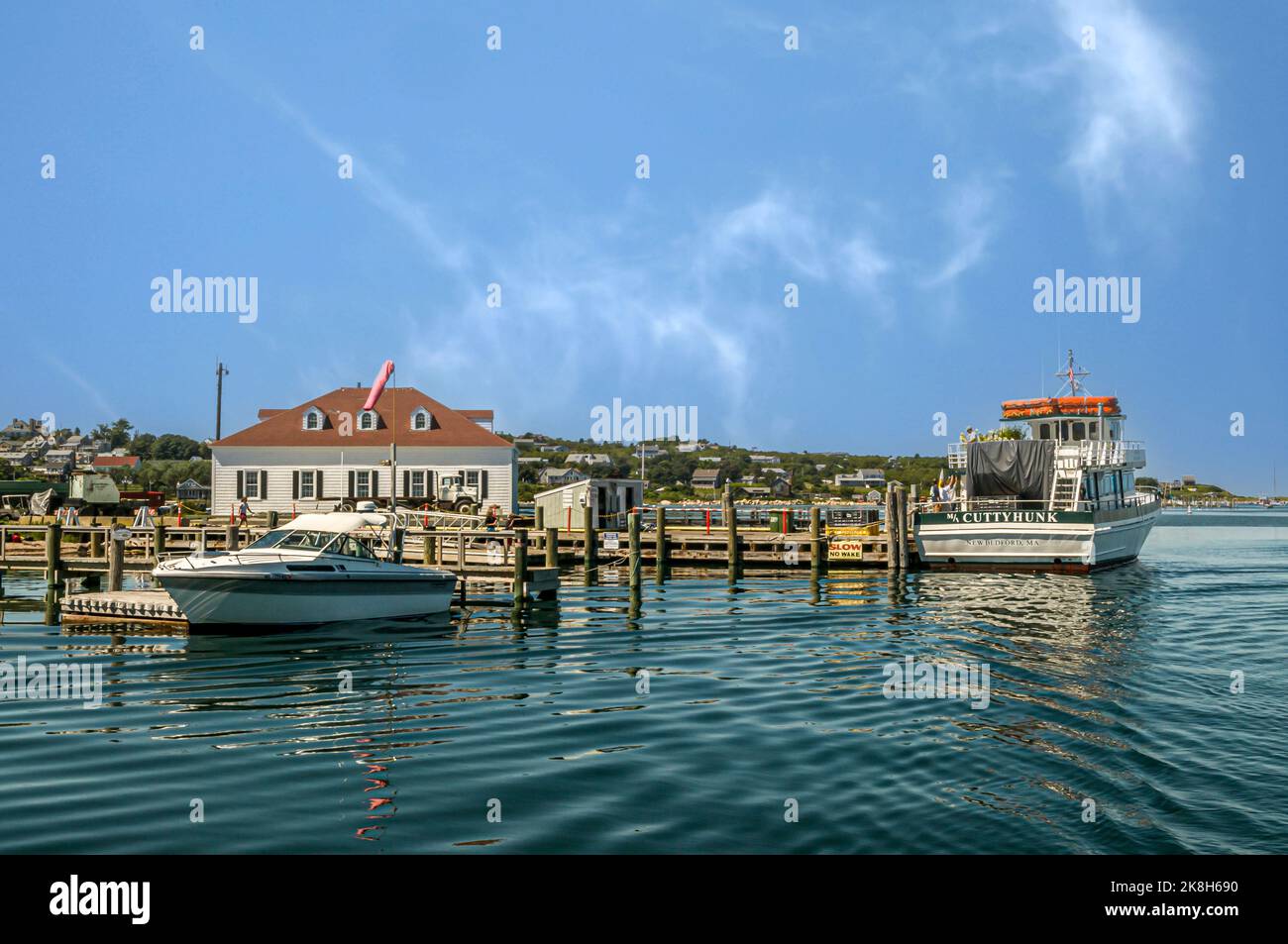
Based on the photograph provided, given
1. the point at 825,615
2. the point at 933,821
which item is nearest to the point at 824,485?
the point at 825,615

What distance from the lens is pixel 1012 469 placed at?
134 feet

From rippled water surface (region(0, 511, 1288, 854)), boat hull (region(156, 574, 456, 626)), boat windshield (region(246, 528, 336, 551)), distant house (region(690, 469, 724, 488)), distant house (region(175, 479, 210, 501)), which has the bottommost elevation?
rippled water surface (region(0, 511, 1288, 854))

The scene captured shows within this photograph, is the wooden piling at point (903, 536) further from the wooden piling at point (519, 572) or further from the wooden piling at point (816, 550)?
the wooden piling at point (519, 572)

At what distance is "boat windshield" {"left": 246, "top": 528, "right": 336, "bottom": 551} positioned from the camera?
22484mm

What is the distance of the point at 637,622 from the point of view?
24.3 metres

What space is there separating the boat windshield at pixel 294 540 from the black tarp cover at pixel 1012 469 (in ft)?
93.3

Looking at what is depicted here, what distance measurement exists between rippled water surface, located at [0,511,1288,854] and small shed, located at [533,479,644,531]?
21530 mm

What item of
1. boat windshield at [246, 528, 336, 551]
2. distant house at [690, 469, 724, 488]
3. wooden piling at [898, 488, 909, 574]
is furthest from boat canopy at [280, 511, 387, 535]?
distant house at [690, 469, 724, 488]

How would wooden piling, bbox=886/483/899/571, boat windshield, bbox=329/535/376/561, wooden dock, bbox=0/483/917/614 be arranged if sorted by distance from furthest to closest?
wooden piling, bbox=886/483/899/571
wooden dock, bbox=0/483/917/614
boat windshield, bbox=329/535/376/561

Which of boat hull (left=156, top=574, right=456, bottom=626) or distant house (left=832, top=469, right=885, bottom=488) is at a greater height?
distant house (left=832, top=469, right=885, bottom=488)

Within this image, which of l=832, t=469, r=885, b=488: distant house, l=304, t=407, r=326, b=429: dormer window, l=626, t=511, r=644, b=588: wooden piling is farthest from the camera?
l=832, t=469, r=885, b=488: distant house

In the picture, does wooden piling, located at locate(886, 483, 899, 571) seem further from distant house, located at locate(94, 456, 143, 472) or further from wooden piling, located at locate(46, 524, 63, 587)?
distant house, located at locate(94, 456, 143, 472)

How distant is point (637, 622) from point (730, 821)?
48.9 ft
